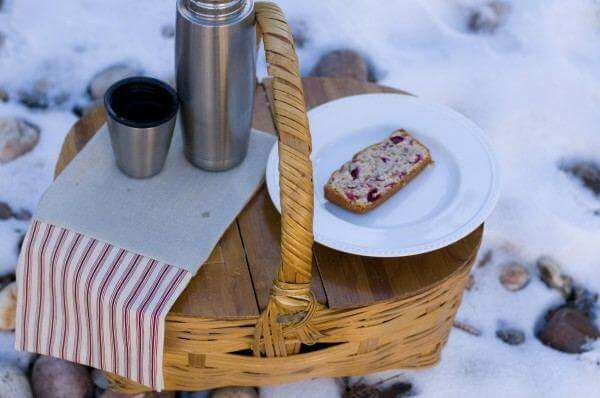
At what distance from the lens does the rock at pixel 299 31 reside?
199cm

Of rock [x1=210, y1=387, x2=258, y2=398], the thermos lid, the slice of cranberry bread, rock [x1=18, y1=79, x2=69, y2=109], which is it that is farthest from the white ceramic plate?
rock [x1=18, y1=79, x2=69, y2=109]

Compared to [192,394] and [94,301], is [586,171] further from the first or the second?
[94,301]

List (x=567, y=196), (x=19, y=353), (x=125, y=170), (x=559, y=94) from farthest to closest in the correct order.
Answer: (x=559, y=94), (x=567, y=196), (x=19, y=353), (x=125, y=170)

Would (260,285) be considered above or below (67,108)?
above

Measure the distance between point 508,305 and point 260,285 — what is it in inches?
24.2

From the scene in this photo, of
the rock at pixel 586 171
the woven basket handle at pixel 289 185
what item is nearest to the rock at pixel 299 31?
the rock at pixel 586 171

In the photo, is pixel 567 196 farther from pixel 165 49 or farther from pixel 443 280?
pixel 165 49

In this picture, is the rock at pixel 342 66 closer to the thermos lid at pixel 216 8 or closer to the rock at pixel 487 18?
the rock at pixel 487 18

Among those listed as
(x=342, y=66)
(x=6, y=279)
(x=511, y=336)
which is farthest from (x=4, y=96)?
(x=511, y=336)

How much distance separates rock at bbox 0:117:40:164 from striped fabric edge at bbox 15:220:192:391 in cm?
57

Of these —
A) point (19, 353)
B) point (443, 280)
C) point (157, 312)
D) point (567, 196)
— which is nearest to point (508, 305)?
point (567, 196)

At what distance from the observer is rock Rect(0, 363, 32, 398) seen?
4.58ft

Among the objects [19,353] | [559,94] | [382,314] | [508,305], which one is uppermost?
[382,314]

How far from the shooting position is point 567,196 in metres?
1.76
